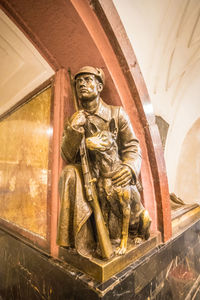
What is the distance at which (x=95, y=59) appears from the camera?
4.09 feet

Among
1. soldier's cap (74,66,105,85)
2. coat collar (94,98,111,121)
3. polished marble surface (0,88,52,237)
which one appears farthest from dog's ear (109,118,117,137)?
polished marble surface (0,88,52,237)

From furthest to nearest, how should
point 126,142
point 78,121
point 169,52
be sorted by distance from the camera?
point 169,52
point 126,142
point 78,121

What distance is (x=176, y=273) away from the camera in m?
1.49

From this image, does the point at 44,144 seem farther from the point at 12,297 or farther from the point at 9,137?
the point at 12,297

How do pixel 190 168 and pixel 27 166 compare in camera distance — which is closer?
pixel 27 166

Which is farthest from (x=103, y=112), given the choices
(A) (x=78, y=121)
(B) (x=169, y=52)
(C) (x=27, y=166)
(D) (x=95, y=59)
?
(B) (x=169, y=52)

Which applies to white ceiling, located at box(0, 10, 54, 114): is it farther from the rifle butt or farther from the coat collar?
the rifle butt

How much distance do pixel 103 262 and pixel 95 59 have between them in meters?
1.42

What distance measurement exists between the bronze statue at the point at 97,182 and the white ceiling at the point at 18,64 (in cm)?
70

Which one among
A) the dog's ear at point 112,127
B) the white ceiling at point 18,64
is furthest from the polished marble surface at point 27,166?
the dog's ear at point 112,127

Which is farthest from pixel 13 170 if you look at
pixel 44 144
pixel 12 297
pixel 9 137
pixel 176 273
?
pixel 176 273

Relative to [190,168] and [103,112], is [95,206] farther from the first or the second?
[190,168]

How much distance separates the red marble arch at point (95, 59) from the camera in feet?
3.63

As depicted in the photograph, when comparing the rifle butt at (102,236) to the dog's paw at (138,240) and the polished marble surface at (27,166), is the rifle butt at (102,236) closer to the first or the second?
the dog's paw at (138,240)
